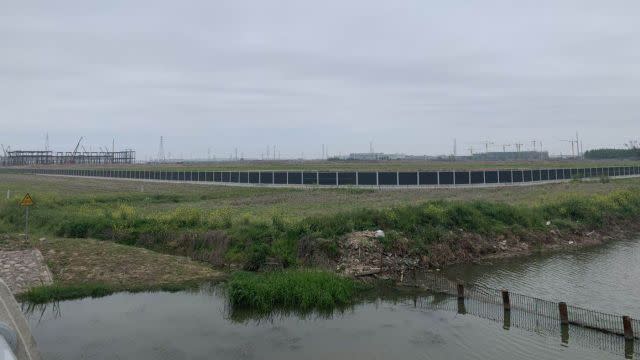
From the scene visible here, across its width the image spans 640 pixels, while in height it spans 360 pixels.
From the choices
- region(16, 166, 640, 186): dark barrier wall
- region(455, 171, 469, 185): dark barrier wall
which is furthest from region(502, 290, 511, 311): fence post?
region(455, 171, 469, 185): dark barrier wall

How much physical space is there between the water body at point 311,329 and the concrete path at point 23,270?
2.29 m

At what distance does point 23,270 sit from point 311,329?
39.3 feet

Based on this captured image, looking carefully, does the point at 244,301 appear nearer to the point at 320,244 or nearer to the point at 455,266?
the point at 320,244

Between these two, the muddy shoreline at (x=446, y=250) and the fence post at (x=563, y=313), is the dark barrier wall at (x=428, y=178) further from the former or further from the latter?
the fence post at (x=563, y=313)

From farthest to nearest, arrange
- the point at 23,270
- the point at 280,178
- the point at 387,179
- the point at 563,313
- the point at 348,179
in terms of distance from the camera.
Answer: the point at 280,178, the point at 348,179, the point at 387,179, the point at 23,270, the point at 563,313

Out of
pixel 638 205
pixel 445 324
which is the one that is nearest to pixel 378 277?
pixel 445 324

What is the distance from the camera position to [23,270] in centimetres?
1872

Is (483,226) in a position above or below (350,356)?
above

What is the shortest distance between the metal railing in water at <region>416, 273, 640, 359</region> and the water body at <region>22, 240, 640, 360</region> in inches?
10.1

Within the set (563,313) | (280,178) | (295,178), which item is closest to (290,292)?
(563,313)

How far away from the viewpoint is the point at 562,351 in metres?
12.1

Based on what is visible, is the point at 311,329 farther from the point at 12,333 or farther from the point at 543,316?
the point at 12,333

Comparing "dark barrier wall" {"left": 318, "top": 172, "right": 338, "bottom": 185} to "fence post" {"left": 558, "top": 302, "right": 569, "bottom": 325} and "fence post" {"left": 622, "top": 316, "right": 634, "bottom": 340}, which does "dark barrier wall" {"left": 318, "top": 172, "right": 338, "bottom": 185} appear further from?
"fence post" {"left": 622, "top": 316, "right": 634, "bottom": 340}

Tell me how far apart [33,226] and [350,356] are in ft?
79.4
